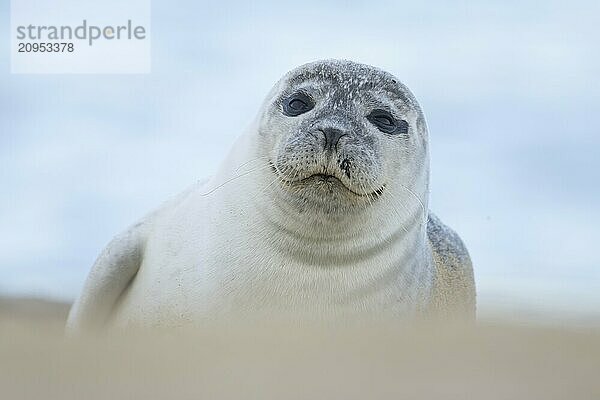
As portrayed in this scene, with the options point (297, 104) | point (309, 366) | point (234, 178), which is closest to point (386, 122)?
point (297, 104)

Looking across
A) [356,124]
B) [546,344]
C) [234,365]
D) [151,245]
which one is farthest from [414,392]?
[151,245]

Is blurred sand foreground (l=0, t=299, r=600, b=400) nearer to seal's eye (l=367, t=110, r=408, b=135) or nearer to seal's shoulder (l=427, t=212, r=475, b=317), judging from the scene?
seal's eye (l=367, t=110, r=408, b=135)

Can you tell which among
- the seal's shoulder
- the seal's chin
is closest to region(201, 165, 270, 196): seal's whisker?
the seal's chin

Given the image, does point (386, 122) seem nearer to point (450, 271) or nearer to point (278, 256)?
point (278, 256)

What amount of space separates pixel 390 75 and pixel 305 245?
0.82m

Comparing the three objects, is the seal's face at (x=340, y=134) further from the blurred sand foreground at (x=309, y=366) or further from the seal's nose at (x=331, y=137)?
the blurred sand foreground at (x=309, y=366)

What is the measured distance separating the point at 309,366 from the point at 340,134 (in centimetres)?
162

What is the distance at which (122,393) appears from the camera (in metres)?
2.30

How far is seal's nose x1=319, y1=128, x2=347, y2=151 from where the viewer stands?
13.3 ft

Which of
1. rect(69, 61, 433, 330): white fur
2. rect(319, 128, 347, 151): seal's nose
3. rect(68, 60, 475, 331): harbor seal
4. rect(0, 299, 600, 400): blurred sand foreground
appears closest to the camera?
rect(0, 299, 600, 400): blurred sand foreground

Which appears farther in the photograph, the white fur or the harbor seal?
the white fur

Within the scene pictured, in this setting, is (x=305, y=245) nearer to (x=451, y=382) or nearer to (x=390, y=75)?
(x=390, y=75)

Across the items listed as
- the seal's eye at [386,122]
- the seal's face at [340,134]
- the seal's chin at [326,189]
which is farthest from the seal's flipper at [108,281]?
the seal's eye at [386,122]

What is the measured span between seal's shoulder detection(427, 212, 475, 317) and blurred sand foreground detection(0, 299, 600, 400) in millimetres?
1816
